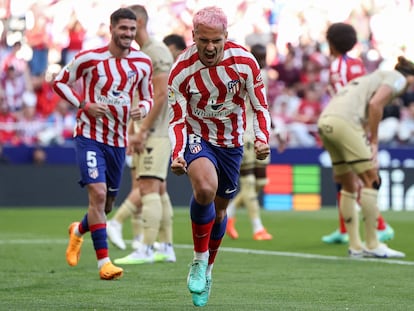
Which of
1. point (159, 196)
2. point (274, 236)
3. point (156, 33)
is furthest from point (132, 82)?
point (156, 33)

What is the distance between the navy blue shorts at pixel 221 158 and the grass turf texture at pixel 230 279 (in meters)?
0.79

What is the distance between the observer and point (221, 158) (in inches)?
295

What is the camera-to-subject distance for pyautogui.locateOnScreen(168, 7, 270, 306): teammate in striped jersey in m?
7.03

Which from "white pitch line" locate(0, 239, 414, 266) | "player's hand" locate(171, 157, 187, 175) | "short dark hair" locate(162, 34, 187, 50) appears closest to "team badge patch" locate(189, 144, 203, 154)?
"player's hand" locate(171, 157, 187, 175)

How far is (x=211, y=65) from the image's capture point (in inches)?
282

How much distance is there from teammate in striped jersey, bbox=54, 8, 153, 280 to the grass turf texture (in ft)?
Result: 2.41

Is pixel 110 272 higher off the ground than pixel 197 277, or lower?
lower

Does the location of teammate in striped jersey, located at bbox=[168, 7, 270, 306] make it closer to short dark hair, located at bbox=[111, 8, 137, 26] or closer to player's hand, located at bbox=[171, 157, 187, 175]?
player's hand, located at bbox=[171, 157, 187, 175]

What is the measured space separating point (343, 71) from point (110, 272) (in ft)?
13.6

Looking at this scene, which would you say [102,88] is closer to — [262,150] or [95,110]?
[95,110]

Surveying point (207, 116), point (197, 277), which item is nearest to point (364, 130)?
point (207, 116)

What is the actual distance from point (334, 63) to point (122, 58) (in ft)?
10.3

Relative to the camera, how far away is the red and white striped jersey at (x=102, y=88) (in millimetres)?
9203

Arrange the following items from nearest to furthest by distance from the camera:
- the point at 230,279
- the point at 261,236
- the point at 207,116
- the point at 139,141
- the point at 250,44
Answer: the point at 207,116, the point at 230,279, the point at 139,141, the point at 261,236, the point at 250,44
